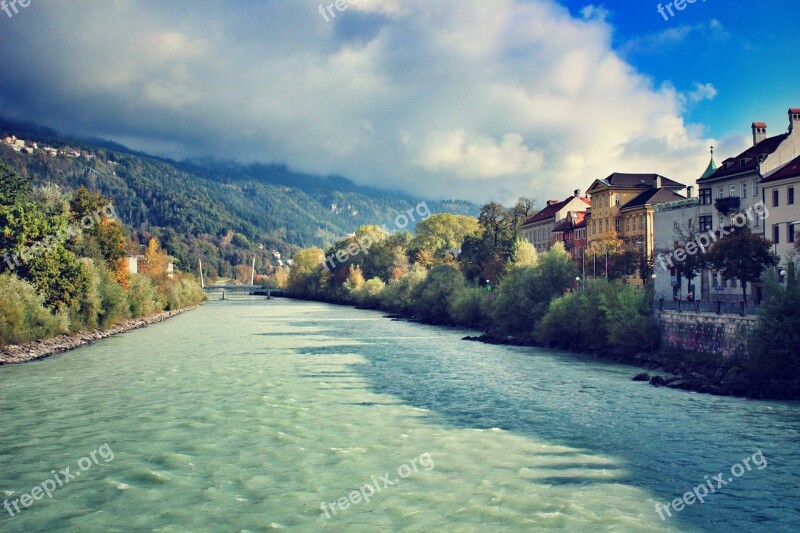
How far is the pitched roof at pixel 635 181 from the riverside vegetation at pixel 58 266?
2088 inches

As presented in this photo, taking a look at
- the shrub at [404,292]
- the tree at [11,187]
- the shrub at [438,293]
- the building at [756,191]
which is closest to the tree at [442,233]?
the shrub at [404,292]

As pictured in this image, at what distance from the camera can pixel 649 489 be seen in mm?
17359

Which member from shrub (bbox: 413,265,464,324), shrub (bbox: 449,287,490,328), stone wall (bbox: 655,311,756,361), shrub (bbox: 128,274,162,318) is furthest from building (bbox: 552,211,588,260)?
shrub (bbox: 128,274,162,318)

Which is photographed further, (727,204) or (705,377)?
(727,204)

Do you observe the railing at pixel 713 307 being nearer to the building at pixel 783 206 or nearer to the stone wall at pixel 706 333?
the stone wall at pixel 706 333

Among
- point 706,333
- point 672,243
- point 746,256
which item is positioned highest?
point 672,243

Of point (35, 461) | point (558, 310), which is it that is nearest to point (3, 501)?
point (35, 461)

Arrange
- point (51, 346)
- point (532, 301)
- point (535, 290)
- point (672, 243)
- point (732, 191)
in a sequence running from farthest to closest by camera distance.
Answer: point (672, 243) < point (535, 290) < point (532, 301) < point (732, 191) < point (51, 346)

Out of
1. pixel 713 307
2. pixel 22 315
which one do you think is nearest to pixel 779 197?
pixel 713 307

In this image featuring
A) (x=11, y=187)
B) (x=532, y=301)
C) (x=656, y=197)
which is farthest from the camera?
(x=656, y=197)

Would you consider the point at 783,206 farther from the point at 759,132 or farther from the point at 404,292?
the point at 404,292

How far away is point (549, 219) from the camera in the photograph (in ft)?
332

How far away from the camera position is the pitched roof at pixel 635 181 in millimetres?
81000

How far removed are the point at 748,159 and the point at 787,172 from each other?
8.26m
